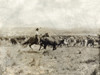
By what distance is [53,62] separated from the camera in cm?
117

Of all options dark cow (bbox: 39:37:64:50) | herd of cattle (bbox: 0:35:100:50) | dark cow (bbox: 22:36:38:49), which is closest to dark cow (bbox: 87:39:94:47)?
herd of cattle (bbox: 0:35:100:50)

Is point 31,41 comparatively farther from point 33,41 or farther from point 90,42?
point 90,42

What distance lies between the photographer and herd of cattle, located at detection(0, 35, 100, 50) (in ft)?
3.84

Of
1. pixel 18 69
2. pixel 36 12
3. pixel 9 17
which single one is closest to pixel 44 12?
pixel 36 12

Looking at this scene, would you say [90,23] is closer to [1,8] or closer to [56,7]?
[56,7]

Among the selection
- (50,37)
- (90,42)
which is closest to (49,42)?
(50,37)

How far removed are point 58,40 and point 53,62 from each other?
88 mm

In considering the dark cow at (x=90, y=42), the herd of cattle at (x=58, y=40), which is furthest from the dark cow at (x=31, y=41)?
the dark cow at (x=90, y=42)

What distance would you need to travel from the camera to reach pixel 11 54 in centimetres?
119

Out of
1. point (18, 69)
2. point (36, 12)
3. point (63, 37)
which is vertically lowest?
point (18, 69)

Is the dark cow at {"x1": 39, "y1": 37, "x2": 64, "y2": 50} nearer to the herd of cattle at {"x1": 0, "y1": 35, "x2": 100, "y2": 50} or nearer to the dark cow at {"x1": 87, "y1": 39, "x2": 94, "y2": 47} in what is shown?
the herd of cattle at {"x1": 0, "y1": 35, "x2": 100, "y2": 50}

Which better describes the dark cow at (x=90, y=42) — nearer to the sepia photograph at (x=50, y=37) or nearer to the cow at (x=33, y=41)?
the sepia photograph at (x=50, y=37)

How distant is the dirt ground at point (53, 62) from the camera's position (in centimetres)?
117

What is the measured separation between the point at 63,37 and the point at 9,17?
22 cm
